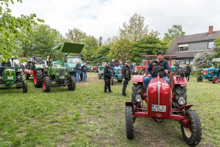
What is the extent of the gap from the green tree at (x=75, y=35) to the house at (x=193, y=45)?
885 inches

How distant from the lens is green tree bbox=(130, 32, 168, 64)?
82.5ft

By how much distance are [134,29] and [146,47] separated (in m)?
4.63

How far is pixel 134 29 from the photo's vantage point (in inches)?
1095

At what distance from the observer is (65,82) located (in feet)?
28.9

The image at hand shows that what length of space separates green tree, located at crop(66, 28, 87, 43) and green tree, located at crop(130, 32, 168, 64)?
19811 millimetres

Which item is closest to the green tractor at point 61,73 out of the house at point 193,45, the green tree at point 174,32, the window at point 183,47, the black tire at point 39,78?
the black tire at point 39,78

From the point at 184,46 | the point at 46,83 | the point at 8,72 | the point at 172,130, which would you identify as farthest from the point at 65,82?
the point at 184,46

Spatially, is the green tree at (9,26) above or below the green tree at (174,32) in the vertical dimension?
below

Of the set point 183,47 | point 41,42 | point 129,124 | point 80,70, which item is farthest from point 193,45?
point 41,42

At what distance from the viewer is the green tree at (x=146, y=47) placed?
2516cm

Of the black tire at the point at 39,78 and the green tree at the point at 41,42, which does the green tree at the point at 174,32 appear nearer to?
the green tree at the point at 41,42

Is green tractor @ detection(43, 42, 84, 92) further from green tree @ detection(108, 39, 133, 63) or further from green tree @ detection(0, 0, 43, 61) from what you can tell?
green tree @ detection(108, 39, 133, 63)

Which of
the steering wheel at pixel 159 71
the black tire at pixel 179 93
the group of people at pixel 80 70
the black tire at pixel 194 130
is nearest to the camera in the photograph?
the black tire at pixel 194 130

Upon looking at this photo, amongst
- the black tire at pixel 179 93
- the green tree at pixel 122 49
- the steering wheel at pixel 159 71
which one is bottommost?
the black tire at pixel 179 93
